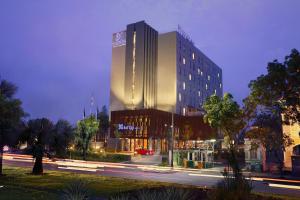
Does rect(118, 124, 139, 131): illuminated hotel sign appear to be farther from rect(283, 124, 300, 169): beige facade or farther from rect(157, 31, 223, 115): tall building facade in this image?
rect(283, 124, 300, 169): beige facade

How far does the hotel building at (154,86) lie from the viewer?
291 feet

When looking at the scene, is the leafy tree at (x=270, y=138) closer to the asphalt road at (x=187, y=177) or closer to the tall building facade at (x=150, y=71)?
the asphalt road at (x=187, y=177)

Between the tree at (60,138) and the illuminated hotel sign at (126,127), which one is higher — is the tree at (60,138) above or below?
below

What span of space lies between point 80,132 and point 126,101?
147 ft

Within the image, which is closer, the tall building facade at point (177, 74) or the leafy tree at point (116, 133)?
the leafy tree at point (116, 133)

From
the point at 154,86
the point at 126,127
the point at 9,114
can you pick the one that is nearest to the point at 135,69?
the point at 154,86

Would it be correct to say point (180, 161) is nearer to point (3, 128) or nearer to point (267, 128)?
point (267, 128)

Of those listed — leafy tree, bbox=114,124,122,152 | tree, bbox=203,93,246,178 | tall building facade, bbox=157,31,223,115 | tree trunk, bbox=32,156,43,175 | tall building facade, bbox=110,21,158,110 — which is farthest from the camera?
tall building facade, bbox=157,31,223,115

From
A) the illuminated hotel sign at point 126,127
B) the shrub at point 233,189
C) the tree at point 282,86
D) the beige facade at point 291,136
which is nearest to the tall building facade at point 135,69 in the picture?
the illuminated hotel sign at point 126,127

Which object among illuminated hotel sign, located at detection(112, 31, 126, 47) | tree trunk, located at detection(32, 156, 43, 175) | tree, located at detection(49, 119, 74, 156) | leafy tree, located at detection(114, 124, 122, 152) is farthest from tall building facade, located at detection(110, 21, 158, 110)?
tree trunk, located at detection(32, 156, 43, 175)

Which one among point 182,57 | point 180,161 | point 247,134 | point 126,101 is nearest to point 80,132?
point 180,161

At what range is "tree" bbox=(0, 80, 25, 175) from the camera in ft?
78.4

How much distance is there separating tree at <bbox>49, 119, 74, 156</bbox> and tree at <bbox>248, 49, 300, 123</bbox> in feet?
54.5

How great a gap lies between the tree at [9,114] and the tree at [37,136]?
4.48ft
